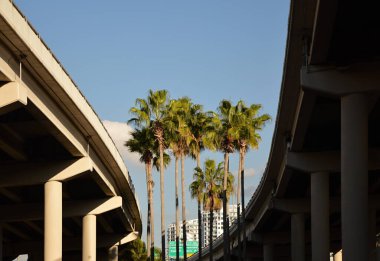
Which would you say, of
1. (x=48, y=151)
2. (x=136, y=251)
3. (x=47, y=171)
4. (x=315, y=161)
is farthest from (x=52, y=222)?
(x=136, y=251)

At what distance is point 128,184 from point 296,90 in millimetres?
28452

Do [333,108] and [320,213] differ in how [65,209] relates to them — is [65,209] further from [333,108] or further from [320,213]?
[333,108]

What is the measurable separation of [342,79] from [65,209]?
111ft

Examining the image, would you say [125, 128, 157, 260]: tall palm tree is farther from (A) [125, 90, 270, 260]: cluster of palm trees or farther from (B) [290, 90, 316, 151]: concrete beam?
(B) [290, 90, 316, 151]: concrete beam

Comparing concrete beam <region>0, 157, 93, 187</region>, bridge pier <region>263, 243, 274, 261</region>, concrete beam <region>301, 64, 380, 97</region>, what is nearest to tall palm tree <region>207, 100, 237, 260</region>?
bridge pier <region>263, 243, 274, 261</region>

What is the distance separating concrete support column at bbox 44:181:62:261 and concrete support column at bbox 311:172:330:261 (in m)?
13.3

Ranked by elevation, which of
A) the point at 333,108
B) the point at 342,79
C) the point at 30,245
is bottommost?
the point at 30,245

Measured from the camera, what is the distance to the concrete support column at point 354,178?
27562 mm

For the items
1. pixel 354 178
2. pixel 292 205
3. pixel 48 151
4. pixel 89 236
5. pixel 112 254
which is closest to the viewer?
pixel 354 178

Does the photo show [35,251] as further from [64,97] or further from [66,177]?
[64,97]

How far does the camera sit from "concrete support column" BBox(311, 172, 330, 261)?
152 feet

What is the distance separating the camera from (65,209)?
5894 cm

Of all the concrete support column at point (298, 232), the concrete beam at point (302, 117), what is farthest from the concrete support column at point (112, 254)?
the concrete beam at point (302, 117)

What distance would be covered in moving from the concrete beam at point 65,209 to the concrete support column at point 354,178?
3124 centimetres
